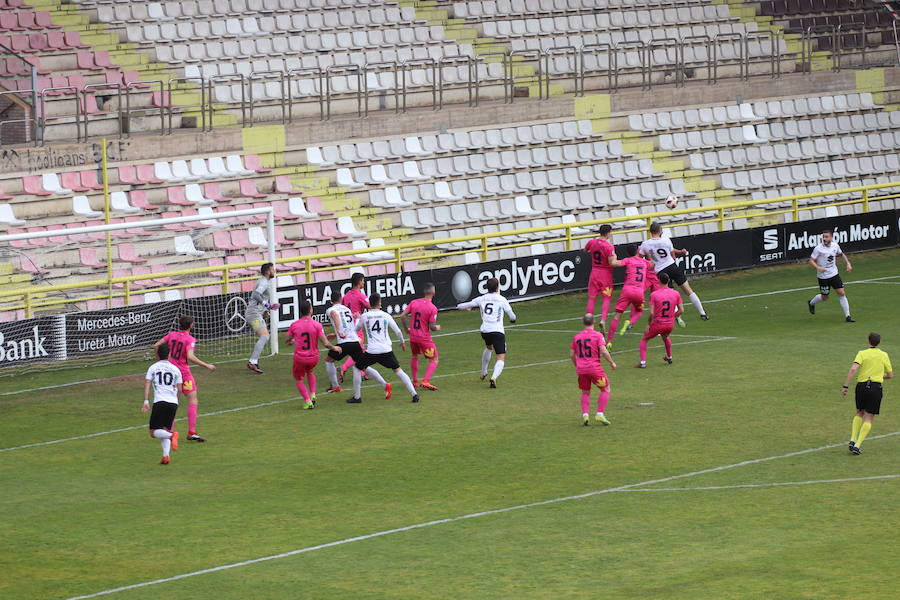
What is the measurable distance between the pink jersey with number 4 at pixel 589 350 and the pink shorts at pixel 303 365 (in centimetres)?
421

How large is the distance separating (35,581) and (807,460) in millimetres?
9435

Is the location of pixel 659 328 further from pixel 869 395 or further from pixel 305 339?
pixel 869 395

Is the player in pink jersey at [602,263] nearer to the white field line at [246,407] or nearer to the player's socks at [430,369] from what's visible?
the white field line at [246,407]

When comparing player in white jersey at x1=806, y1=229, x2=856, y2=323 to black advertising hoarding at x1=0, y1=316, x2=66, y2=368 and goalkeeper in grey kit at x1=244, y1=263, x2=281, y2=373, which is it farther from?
black advertising hoarding at x1=0, y1=316, x2=66, y2=368

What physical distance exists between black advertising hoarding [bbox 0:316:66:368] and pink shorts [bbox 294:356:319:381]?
6.25 meters

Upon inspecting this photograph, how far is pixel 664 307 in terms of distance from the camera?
2461 centimetres

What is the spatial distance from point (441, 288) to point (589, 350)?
36.5ft

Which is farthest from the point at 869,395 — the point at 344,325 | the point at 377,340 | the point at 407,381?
the point at 344,325

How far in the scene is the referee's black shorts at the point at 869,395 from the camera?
18.4 m

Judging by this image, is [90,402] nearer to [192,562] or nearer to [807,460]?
[192,562]

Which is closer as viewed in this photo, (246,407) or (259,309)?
(246,407)

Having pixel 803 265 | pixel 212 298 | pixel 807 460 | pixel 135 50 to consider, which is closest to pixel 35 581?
pixel 807 460

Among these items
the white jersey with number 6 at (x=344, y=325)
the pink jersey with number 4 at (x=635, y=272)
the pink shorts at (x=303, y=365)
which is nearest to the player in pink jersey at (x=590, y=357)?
the white jersey with number 6 at (x=344, y=325)

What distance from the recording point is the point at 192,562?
50.1ft
